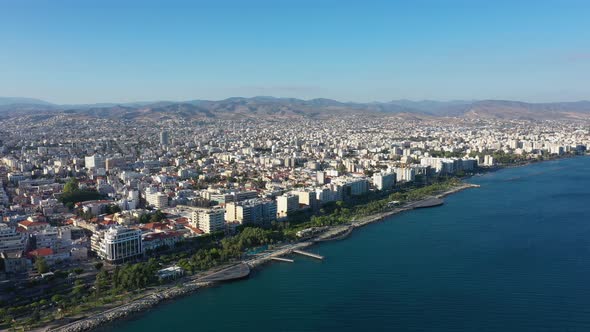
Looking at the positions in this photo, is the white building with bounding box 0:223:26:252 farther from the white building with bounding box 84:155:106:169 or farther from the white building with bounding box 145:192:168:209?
the white building with bounding box 84:155:106:169

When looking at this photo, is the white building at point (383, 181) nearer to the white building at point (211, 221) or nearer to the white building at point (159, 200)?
the white building at point (159, 200)

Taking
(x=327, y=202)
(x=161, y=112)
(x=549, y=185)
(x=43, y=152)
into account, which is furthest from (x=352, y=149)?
(x=161, y=112)

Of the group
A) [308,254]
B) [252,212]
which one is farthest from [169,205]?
[308,254]

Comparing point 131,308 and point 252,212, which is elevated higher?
point 252,212

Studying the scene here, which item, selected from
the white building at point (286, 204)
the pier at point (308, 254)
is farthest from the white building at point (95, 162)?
the pier at point (308, 254)

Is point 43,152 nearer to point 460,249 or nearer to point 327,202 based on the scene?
point 327,202

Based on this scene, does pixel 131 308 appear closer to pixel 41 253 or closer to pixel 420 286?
pixel 41 253
